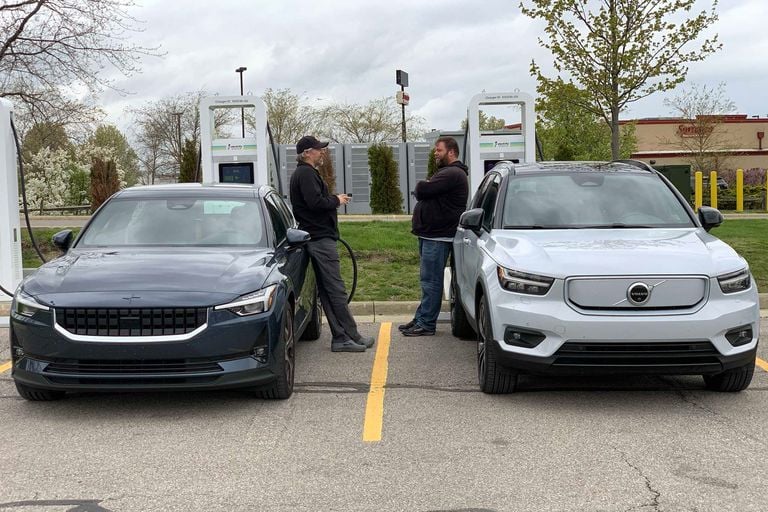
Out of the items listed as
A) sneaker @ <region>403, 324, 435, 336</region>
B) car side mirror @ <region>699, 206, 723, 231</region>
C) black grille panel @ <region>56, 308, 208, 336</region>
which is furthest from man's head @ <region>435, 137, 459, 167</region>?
black grille panel @ <region>56, 308, 208, 336</region>

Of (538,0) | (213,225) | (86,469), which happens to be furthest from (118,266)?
(538,0)

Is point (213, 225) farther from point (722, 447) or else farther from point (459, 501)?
point (722, 447)

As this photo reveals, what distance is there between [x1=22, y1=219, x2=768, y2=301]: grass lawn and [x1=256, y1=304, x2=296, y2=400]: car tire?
4.23m

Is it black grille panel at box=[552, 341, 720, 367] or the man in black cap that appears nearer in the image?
black grille panel at box=[552, 341, 720, 367]

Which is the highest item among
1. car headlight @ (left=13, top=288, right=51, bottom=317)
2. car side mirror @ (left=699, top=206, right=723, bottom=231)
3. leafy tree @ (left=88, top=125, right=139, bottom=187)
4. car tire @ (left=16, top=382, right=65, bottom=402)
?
leafy tree @ (left=88, top=125, right=139, bottom=187)

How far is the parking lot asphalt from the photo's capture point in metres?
3.79

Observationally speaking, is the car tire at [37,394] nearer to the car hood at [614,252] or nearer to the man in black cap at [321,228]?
the man in black cap at [321,228]

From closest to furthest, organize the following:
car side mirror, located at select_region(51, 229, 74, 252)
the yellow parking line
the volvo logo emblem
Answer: the yellow parking line
the volvo logo emblem
car side mirror, located at select_region(51, 229, 74, 252)

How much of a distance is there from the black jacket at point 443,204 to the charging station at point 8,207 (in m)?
5.01

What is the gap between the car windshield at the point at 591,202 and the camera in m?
6.23

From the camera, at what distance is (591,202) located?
6.41 m

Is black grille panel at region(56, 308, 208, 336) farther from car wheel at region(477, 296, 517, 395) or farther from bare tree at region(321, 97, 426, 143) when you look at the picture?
bare tree at region(321, 97, 426, 143)

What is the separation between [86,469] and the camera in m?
4.23

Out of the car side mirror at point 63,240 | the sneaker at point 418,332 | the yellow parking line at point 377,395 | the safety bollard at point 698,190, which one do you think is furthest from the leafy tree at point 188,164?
the car side mirror at point 63,240
